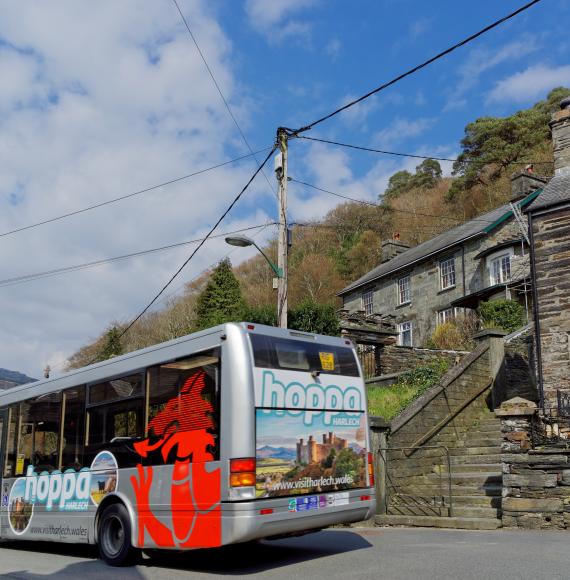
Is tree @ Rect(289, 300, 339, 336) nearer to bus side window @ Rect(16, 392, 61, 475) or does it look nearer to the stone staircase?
the stone staircase

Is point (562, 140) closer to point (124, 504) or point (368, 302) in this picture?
point (124, 504)

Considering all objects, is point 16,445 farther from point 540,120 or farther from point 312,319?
point 540,120

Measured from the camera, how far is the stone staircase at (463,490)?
10.8m

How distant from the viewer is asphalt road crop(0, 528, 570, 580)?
6777 millimetres

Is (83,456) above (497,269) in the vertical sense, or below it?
below

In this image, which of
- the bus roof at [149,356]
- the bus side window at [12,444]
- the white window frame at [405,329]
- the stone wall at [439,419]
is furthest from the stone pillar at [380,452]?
the white window frame at [405,329]

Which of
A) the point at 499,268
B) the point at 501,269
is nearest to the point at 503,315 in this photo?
the point at 501,269

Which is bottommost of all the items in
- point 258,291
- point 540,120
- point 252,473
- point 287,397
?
point 252,473

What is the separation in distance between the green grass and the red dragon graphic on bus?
36.1 feet

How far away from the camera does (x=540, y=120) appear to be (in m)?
48.2

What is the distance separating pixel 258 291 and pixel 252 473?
47956 mm

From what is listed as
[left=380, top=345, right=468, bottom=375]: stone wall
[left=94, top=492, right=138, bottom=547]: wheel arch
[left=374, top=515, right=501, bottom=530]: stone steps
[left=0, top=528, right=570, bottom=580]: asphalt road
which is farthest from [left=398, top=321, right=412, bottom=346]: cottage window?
[left=94, top=492, right=138, bottom=547]: wheel arch

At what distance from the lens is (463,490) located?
12.1 m

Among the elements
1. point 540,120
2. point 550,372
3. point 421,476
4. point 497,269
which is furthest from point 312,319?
point 540,120
